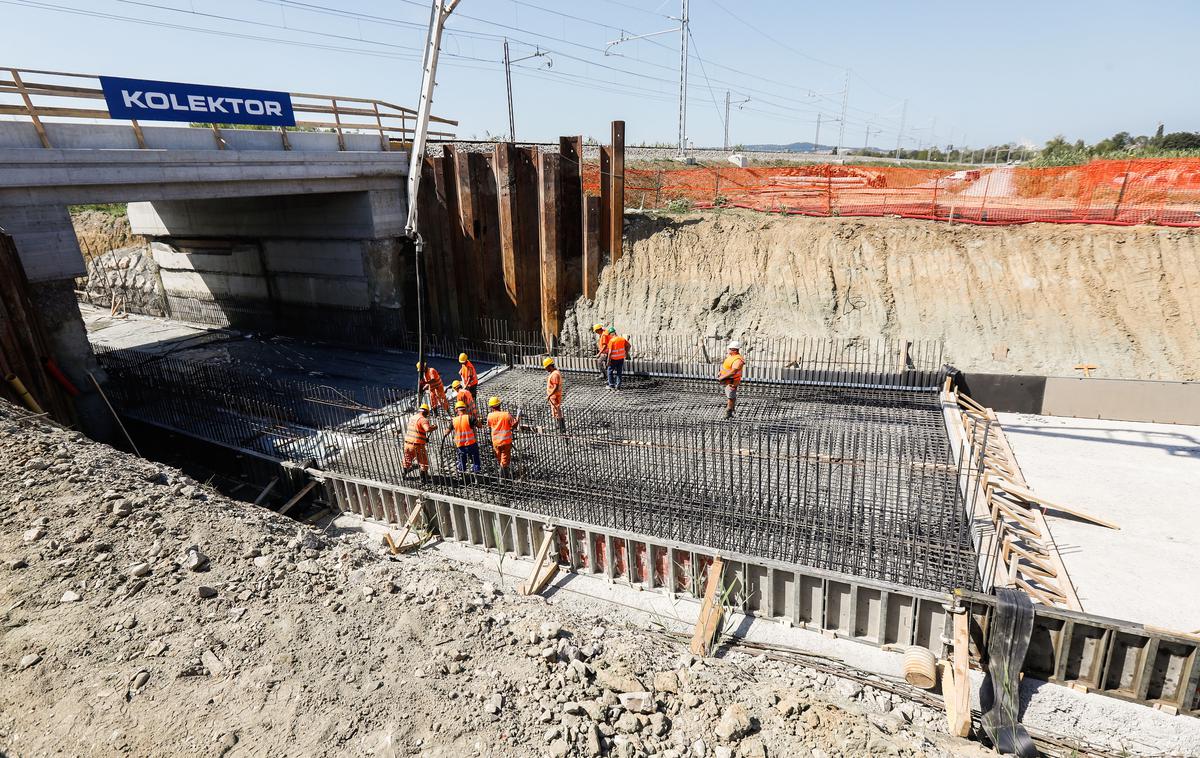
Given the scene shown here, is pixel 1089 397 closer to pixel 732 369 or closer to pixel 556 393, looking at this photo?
pixel 732 369

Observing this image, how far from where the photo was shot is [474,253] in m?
17.4

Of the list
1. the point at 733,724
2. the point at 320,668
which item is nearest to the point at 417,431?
the point at 320,668

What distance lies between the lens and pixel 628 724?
4.14 metres

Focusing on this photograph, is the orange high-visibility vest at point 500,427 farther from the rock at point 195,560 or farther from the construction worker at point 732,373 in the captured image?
the construction worker at point 732,373

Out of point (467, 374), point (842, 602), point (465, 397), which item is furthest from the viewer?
point (467, 374)

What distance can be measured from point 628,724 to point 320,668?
7.94ft

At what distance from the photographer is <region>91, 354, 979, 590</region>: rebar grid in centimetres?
742

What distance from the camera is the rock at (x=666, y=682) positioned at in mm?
4590

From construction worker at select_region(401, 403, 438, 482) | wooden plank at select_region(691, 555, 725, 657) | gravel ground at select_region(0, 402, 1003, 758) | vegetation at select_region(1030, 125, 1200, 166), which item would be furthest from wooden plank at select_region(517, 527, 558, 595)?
vegetation at select_region(1030, 125, 1200, 166)

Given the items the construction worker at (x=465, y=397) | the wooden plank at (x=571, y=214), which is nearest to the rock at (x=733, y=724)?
the construction worker at (x=465, y=397)

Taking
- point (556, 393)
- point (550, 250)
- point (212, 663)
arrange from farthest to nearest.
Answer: point (550, 250) < point (556, 393) < point (212, 663)

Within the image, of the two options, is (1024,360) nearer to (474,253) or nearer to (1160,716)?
(1160,716)

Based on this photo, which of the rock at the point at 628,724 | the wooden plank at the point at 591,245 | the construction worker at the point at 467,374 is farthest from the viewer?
the wooden plank at the point at 591,245

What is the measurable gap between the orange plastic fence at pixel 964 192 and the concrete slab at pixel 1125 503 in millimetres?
6307
